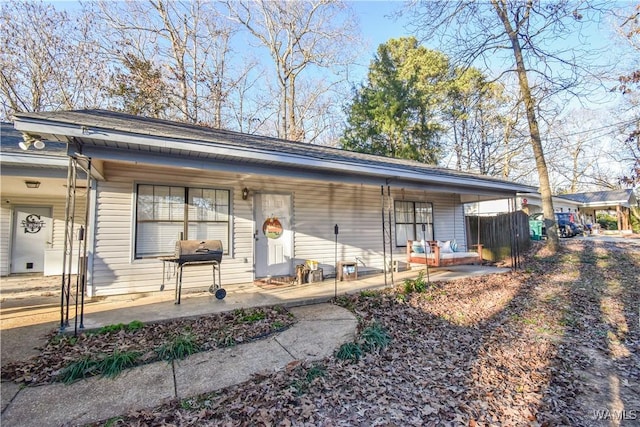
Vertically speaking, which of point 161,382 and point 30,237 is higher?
point 30,237

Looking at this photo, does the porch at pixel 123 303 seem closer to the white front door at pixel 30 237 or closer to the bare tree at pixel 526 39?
the white front door at pixel 30 237

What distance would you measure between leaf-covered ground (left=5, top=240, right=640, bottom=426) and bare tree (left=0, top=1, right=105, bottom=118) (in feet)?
47.0

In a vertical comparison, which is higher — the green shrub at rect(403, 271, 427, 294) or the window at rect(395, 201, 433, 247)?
the window at rect(395, 201, 433, 247)

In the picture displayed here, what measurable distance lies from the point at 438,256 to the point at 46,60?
1600 centimetres

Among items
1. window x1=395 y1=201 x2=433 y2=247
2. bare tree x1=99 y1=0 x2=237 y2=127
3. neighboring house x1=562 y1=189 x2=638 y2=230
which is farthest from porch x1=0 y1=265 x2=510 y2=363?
neighboring house x1=562 y1=189 x2=638 y2=230

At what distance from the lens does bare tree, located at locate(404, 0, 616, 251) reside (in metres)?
8.33

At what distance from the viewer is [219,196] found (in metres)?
6.20

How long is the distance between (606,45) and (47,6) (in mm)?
18948

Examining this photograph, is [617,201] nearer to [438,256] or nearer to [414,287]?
[438,256]

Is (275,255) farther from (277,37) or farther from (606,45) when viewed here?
(277,37)

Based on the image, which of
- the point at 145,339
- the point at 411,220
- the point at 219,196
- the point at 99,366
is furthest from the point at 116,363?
the point at 411,220

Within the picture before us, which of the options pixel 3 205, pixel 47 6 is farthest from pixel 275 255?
pixel 47 6

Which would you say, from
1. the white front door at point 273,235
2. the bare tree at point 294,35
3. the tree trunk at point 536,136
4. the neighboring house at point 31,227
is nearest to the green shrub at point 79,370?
the white front door at point 273,235

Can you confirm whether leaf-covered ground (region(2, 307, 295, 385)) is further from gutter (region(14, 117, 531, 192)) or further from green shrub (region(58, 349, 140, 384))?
gutter (region(14, 117, 531, 192))
